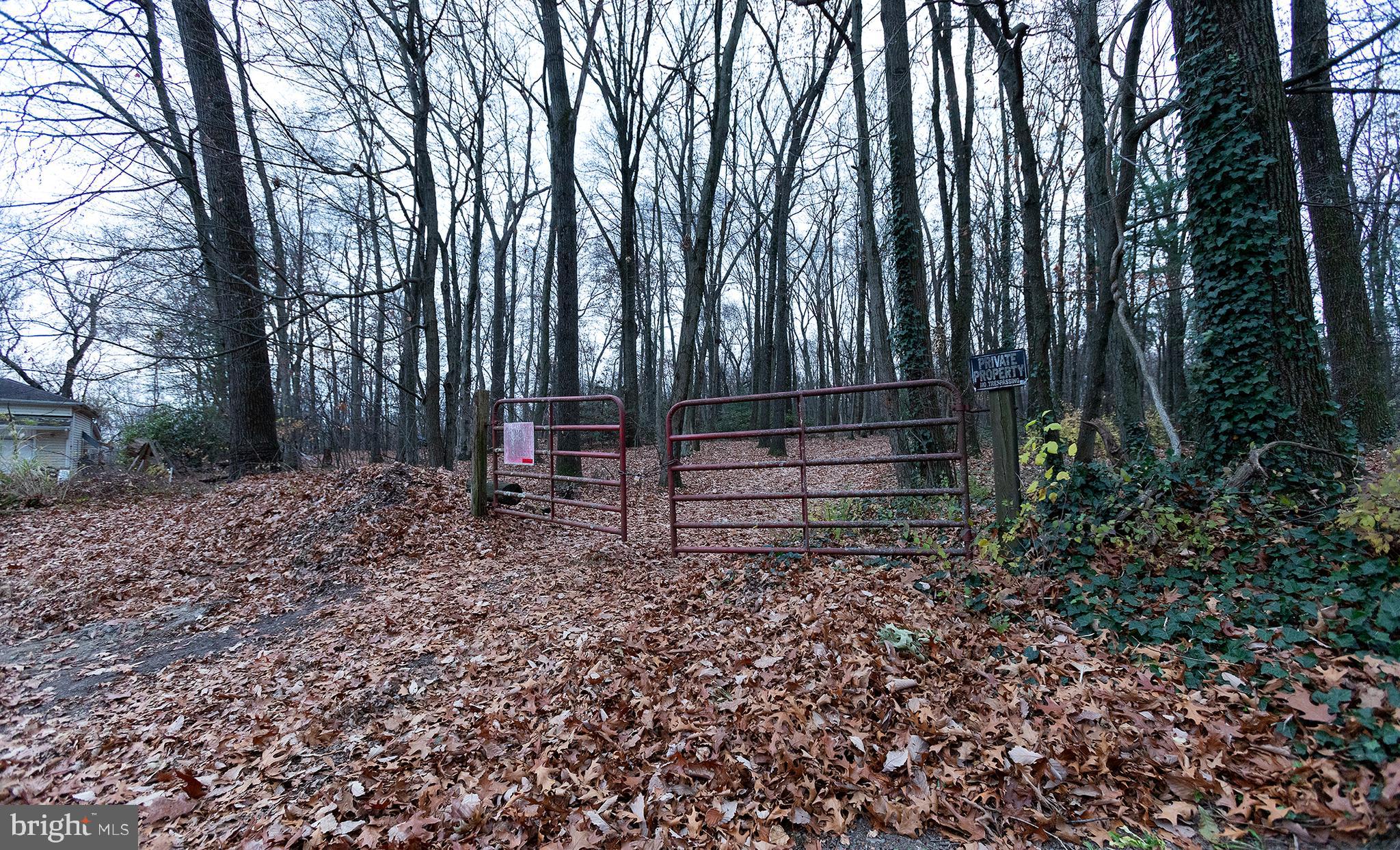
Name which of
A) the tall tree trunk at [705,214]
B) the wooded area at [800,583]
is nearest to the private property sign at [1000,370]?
the wooded area at [800,583]

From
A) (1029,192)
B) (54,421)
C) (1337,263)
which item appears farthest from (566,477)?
(54,421)

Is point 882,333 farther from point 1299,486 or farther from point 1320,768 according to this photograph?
point 1320,768

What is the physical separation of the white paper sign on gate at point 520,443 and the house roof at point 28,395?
20194 mm

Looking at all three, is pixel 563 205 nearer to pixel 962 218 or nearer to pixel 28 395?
pixel 962 218

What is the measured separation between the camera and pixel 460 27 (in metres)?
10.5

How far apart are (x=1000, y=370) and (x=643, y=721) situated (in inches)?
138

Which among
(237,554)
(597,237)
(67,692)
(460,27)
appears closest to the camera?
(67,692)

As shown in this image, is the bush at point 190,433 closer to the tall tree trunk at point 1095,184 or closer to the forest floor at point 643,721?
the forest floor at point 643,721

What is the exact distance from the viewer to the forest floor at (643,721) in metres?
2.17

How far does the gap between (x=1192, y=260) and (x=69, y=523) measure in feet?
44.2

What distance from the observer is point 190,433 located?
15.3 m

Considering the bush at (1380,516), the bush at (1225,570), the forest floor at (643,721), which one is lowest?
the forest floor at (643,721)

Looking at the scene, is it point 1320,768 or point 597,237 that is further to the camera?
point 597,237

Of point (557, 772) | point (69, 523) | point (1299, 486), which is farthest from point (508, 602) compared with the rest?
point (69, 523)
